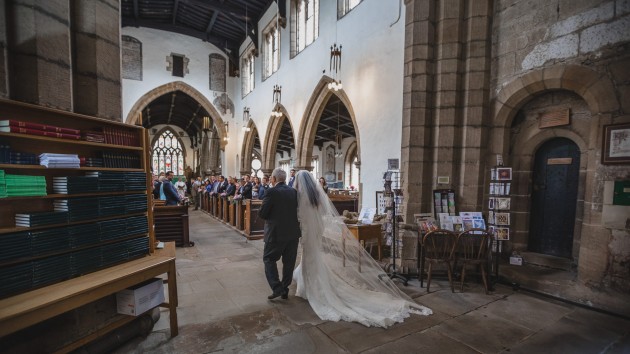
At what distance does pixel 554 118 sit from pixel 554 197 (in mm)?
1133

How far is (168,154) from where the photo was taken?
21.6 m

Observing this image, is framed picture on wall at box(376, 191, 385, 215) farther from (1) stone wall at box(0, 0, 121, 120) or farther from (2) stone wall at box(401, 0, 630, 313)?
(1) stone wall at box(0, 0, 121, 120)

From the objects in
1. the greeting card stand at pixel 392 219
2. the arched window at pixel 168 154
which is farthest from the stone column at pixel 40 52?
the arched window at pixel 168 154

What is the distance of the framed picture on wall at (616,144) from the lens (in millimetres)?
3086

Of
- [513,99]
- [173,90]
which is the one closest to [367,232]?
[513,99]

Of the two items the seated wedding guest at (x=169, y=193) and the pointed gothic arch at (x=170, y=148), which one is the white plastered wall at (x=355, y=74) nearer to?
the seated wedding guest at (x=169, y=193)

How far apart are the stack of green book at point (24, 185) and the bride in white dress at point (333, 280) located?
2.31 meters

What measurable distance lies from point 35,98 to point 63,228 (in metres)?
1.02

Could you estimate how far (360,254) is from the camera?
3971mm

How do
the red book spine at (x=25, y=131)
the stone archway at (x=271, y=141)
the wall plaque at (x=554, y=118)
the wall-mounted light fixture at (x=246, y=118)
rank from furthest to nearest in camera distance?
the wall-mounted light fixture at (x=246, y=118), the stone archway at (x=271, y=141), the wall plaque at (x=554, y=118), the red book spine at (x=25, y=131)

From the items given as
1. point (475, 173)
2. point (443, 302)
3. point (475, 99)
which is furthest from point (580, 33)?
point (443, 302)

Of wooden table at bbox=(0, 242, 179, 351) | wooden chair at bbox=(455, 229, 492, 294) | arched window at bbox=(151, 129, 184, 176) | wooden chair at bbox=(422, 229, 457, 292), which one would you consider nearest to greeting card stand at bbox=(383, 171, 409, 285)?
wooden chair at bbox=(422, 229, 457, 292)

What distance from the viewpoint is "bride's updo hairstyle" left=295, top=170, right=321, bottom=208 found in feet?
11.5

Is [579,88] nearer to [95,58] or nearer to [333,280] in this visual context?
[333,280]
